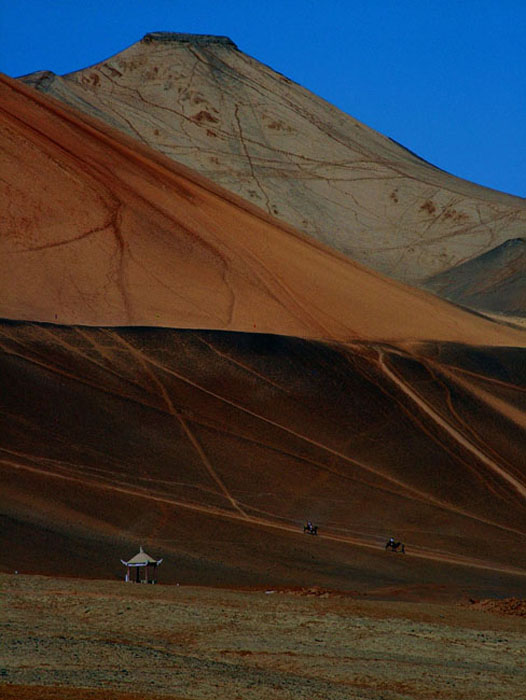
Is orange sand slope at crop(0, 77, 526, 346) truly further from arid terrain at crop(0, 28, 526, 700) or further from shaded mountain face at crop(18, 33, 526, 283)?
shaded mountain face at crop(18, 33, 526, 283)

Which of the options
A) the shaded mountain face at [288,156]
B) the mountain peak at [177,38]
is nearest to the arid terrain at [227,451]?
the shaded mountain face at [288,156]

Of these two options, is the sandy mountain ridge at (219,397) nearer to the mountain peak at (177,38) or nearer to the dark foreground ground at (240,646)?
the dark foreground ground at (240,646)

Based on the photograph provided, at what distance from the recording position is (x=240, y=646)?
49.4ft

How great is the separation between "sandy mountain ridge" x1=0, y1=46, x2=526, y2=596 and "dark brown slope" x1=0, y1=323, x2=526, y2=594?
0.21ft

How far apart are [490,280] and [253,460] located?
177 feet

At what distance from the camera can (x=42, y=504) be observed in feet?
90.1

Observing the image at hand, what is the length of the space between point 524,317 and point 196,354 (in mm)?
41499

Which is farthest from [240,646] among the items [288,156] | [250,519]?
[288,156]

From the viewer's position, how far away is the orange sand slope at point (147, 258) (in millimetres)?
37719

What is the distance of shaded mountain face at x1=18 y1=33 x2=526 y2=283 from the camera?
283 feet

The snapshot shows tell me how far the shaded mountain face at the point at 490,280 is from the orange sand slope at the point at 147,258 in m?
31.7

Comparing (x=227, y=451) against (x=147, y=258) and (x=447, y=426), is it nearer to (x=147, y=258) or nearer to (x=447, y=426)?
(x=447, y=426)

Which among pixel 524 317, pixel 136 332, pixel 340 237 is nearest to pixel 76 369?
pixel 136 332

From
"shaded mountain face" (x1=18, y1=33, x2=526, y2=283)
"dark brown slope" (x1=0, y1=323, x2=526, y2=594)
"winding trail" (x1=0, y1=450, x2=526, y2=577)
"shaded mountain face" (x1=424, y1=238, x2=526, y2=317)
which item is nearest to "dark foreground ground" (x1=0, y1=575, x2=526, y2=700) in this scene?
"dark brown slope" (x1=0, y1=323, x2=526, y2=594)
